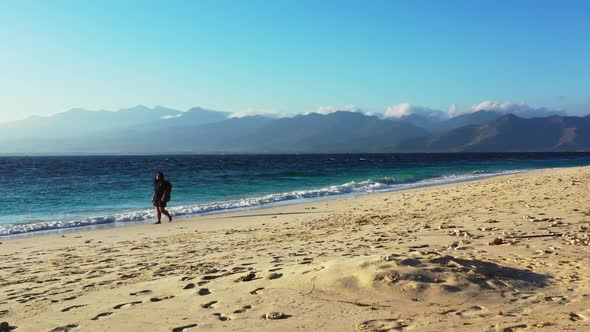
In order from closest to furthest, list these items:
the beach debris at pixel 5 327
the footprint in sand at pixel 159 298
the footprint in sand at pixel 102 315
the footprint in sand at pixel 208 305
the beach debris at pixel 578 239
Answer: the beach debris at pixel 5 327 < the footprint in sand at pixel 102 315 < the footprint in sand at pixel 208 305 < the footprint in sand at pixel 159 298 < the beach debris at pixel 578 239

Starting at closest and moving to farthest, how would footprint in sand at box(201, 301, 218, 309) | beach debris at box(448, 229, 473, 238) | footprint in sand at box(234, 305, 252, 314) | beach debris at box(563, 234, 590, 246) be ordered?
footprint in sand at box(234, 305, 252, 314) < footprint in sand at box(201, 301, 218, 309) < beach debris at box(563, 234, 590, 246) < beach debris at box(448, 229, 473, 238)

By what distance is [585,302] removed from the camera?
196 inches

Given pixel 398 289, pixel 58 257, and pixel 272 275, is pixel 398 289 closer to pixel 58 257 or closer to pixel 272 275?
pixel 272 275

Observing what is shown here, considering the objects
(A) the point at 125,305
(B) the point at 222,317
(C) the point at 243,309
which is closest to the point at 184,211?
(A) the point at 125,305

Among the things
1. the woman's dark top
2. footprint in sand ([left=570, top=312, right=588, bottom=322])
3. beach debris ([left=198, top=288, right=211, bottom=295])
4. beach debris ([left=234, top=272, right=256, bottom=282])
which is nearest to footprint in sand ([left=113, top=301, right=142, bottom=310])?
beach debris ([left=198, top=288, right=211, bottom=295])

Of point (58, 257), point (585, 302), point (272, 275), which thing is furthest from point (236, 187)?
point (585, 302)

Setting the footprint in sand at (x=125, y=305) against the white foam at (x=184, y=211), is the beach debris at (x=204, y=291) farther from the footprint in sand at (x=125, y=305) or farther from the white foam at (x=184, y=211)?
the white foam at (x=184, y=211)

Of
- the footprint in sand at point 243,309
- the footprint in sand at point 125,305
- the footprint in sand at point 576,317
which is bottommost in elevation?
the footprint in sand at point 125,305

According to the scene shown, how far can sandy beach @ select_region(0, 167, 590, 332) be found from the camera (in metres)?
4.73

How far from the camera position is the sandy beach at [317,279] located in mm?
4727

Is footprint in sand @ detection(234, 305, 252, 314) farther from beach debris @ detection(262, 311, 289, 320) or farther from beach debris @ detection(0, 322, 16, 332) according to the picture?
beach debris @ detection(0, 322, 16, 332)

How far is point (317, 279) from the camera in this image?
5.73 m

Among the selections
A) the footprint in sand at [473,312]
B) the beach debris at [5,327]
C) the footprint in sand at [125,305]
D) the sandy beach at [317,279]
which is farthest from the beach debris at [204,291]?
the footprint in sand at [473,312]

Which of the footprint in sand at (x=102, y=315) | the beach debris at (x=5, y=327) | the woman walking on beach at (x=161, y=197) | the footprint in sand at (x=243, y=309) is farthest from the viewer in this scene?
the woman walking on beach at (x=161, y=197)
